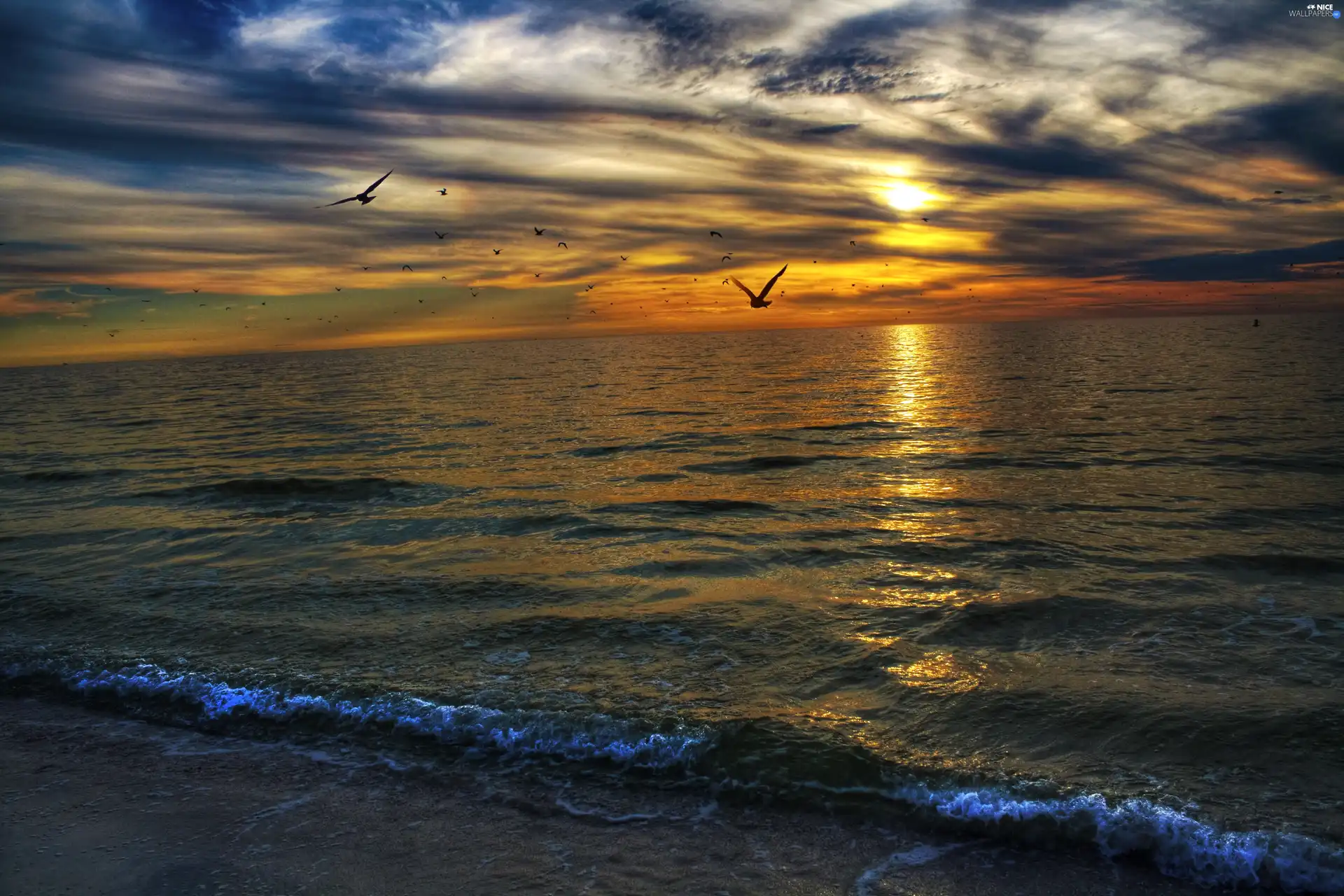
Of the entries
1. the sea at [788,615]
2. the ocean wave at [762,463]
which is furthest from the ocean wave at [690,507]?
the ocean wave at [762,463]

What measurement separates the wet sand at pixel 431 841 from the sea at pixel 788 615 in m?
0.37

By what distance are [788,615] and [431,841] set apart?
5.81m

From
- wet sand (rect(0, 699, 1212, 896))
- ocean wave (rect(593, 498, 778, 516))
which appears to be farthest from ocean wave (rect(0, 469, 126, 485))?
wet sand (rect(0, 699, 1212, 896))

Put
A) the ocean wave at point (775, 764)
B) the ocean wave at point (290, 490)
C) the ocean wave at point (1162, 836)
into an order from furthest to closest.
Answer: the ocean wave at point (290, 490) < the ocean wave at point (775, 764) < the ocean wave at point (1162, 836)

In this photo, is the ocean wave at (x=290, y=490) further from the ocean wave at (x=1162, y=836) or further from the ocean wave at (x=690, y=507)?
the ocean wave at (x=1162, y=836)

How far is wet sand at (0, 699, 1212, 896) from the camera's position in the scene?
18.2 ft

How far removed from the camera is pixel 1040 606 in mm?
10766

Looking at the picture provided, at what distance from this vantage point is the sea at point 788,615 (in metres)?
6.80

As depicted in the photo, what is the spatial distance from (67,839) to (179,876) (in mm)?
1293

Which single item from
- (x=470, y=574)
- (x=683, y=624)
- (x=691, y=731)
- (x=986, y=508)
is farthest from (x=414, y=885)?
(x=986, y=508)

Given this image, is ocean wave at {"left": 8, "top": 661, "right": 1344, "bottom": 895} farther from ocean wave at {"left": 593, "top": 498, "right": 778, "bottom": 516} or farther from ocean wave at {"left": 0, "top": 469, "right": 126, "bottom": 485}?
ocean wave at {"left": 0, "top": 469, "right": 126, "bottom": 485}

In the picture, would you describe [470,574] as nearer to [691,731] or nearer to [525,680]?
[525,680]

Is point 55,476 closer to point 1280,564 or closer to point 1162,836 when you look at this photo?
point 1162,836

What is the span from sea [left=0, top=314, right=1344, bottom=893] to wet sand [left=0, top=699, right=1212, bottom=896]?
37 cm
